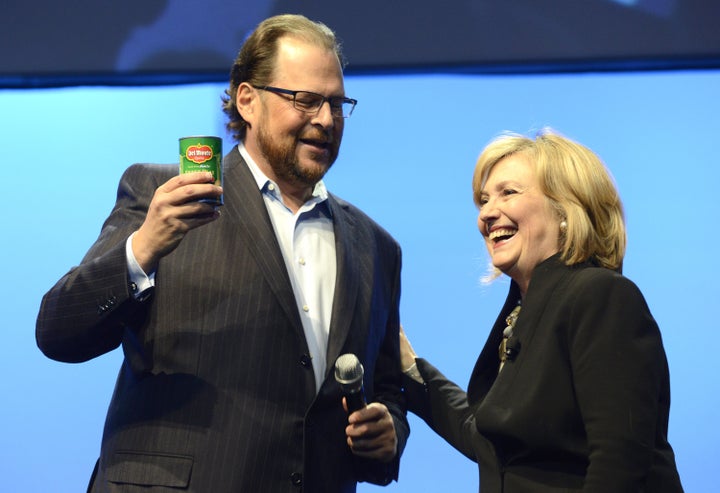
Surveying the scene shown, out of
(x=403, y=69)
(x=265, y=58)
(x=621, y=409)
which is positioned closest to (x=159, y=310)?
(x=265, y=58)

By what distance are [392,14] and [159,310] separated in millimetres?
1943

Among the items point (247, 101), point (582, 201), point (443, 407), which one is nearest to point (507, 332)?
point (582, 201)

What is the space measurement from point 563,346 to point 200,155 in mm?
828

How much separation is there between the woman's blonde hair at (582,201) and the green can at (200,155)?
72cm

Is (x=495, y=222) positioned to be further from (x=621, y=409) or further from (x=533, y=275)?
(x=621, y=409)

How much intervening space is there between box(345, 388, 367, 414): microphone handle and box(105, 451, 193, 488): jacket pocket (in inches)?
15.0

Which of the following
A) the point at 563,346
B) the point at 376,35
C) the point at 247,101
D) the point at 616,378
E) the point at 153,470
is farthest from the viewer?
the point at 376,35

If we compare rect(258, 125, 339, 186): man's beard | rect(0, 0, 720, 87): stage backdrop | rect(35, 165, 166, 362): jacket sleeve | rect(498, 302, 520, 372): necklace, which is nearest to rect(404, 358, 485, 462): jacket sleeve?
rect(498, 302, 520, 372): necklace

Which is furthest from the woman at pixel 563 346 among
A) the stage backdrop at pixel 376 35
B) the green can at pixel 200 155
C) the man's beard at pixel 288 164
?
the stage backdrop at pixel 376 35

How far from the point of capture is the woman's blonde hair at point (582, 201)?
1.98m

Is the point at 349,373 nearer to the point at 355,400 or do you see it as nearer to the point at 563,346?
the point at 355,400

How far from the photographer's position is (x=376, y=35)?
3.66 m

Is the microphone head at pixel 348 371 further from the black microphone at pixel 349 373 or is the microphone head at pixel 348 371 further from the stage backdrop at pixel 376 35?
the stage backdrop at pixel 376 35

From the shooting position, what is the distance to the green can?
187 centimetres
